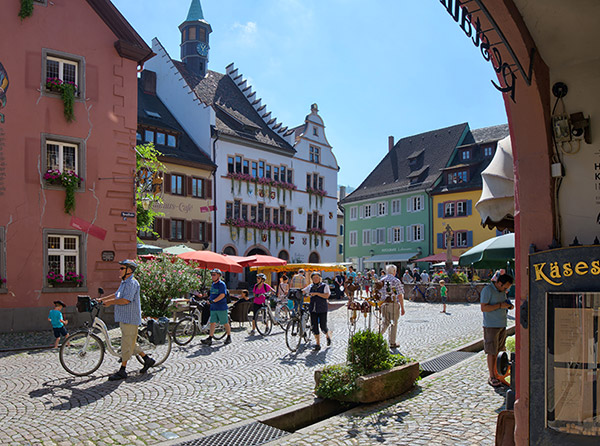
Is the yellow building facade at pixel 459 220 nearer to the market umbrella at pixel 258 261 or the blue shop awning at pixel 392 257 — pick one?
the blue shop awning at pixel 392 257

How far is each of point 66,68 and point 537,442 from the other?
17131 millimetres

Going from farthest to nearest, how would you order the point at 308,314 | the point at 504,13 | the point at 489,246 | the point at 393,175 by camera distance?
1. the point at 393,175
2. the point at 308,314
3. the point at 489,246
4. the point at 504,13

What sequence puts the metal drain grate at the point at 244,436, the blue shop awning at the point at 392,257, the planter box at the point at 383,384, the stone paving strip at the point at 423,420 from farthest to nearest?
the blue shop awning at the point at 392,257
the planter box at the point at 383,384
the metal drain grate at the point at 244,436
the stone paving strip at the point at 423,420

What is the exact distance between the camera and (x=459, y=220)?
44594mm

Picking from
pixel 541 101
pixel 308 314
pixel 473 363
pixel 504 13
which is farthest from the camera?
pixel 308 314

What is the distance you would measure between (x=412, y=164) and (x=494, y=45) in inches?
1929

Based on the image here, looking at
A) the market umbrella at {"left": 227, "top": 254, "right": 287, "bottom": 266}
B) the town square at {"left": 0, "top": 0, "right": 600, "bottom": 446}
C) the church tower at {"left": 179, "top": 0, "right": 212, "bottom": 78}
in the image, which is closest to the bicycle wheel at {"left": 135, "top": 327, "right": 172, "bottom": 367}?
the town square at {"left": 0, "top": 0, "right": 600, "bottom": 446}

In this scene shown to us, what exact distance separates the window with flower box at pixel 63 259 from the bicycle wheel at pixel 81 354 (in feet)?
27.2

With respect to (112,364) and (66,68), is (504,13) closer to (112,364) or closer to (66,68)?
(112,364)

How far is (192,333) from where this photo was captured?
40.7ft

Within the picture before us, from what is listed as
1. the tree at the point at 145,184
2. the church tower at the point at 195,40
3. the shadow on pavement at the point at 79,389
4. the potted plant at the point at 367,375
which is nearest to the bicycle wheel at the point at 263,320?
the shadow on pavement at the point at 79,389

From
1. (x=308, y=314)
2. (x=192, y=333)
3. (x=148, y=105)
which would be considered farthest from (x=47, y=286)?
(x=148, y=105)

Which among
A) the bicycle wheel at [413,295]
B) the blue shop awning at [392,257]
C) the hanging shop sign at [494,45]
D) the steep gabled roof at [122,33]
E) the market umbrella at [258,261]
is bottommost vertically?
the bicycle wheel at [413,295]

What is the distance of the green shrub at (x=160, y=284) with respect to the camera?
14.6m
